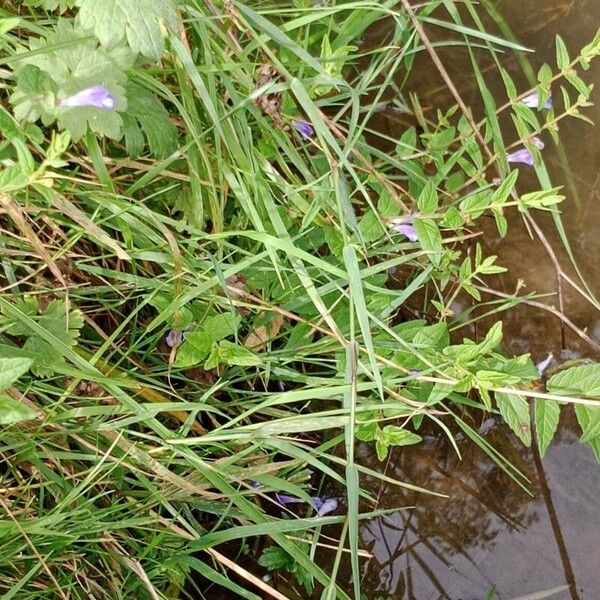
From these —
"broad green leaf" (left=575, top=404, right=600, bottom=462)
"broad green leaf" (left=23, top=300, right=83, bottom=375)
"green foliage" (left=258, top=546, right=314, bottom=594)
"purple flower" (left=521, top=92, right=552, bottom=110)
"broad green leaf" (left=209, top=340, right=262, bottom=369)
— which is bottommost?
"green foliage" (left=258, top=546, right=314, bottom=594)

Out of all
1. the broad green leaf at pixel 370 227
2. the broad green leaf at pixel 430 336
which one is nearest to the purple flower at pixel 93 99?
the broad green leaf at pixel 370 227

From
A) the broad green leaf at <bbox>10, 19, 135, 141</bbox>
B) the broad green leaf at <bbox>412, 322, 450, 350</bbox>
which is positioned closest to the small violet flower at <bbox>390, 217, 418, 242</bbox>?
the broad green leaf at <bbox>412, 322, 450, 350</bbox>

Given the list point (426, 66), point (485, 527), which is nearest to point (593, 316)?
point (485, 527)

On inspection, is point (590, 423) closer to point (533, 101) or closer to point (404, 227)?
point (404, 227)

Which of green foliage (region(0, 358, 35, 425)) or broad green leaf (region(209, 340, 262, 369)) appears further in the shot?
broad green leaf (region(209, 340, 262, 369))

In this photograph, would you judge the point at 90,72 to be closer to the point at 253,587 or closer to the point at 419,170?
the point at 419,170

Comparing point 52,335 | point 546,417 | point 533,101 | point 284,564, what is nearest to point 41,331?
point 52,335

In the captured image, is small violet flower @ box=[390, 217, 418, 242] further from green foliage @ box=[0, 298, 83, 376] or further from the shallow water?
green foliage @ box=[0, 298, 83, 376]
